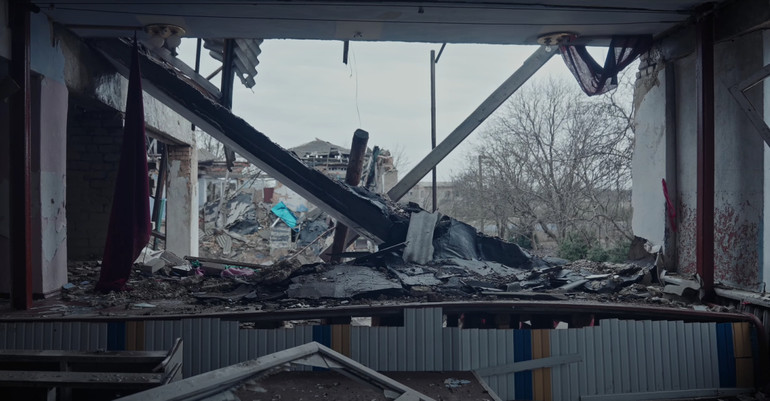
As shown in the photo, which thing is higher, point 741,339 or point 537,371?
point 741,339

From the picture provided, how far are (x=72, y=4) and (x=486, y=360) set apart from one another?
5.30m

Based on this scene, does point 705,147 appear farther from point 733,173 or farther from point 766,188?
point 766,188

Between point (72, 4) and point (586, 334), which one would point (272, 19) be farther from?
point (586, 334)

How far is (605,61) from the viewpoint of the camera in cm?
665

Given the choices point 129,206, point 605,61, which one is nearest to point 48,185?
point 129,206

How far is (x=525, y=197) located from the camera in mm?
16234

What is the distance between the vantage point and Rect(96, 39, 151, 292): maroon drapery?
5.69m

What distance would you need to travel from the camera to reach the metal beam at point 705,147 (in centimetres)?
523

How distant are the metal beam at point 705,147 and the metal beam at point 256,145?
3.50m

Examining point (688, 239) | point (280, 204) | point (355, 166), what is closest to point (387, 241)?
point (355, 166)

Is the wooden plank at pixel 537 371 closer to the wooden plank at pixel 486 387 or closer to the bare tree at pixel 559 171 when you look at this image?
the wooden plank at pixel 486 387

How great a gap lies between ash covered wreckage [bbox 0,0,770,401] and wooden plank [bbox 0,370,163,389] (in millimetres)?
14

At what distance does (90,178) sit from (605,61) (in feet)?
25.2

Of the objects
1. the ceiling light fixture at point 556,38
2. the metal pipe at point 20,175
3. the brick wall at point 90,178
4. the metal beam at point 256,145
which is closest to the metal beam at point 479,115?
the metal beam at point 256,145
